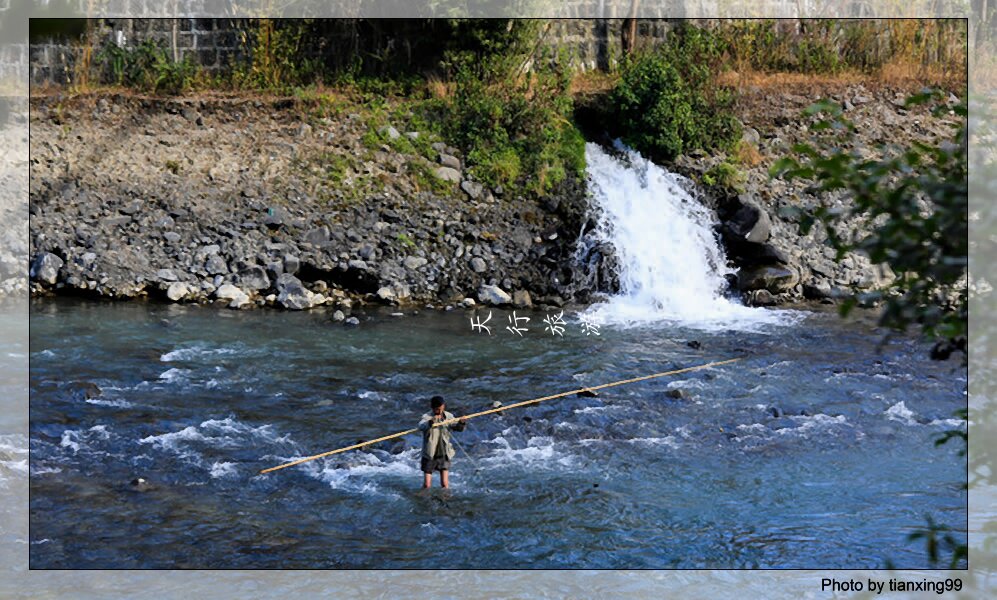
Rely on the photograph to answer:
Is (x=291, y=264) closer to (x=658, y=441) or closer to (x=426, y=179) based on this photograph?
(x=426, y=179)

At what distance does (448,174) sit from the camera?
74.5ft

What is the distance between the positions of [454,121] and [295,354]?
8.33 m

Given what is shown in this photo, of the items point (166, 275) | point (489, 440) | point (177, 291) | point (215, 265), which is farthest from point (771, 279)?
point (166, 275)

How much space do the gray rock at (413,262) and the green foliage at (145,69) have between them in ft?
22.6

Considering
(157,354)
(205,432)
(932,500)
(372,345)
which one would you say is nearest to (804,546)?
(932,500)

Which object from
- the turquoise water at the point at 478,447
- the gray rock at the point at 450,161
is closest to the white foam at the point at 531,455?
the turquoise water at the point at 478,447

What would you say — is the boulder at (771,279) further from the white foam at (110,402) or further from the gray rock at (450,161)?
the white foam at (110,402)

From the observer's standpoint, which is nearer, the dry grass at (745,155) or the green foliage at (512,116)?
the green foliage at (512,116)

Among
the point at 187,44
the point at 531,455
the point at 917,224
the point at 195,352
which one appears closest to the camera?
the point at 917,224

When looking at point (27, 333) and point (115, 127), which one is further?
point (115, 127)

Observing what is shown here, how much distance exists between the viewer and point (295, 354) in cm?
1705

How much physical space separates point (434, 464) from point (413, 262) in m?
9.64

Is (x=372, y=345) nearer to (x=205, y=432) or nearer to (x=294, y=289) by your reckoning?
(x=294, y=289)

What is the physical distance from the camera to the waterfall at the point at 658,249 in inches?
806
